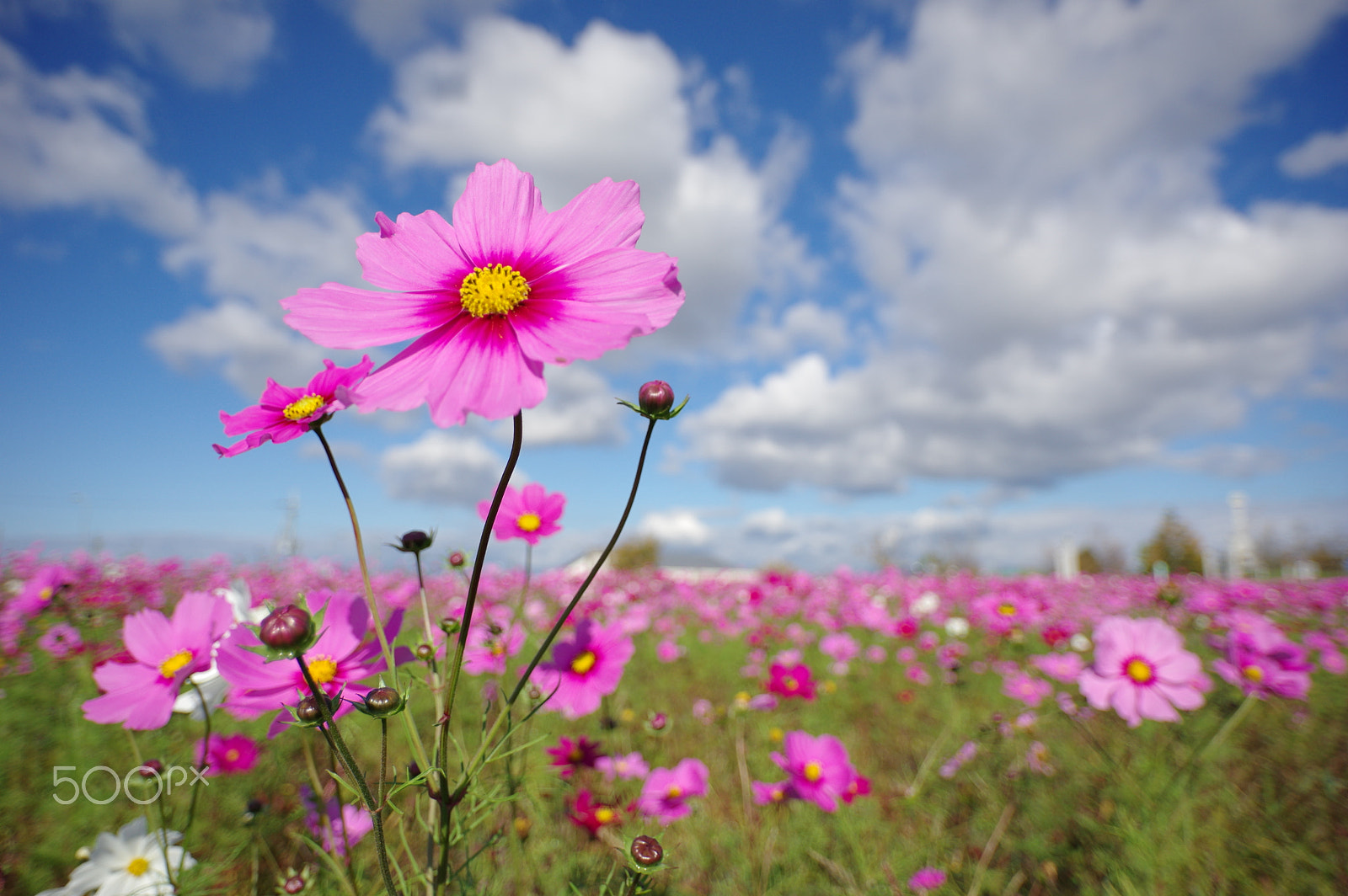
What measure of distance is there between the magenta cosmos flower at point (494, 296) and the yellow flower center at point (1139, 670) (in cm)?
198

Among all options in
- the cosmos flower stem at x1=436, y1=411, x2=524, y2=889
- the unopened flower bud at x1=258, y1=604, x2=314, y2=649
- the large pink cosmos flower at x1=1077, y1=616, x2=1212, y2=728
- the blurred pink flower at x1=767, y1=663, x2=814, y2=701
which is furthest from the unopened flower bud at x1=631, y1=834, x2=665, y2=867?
the large pink cosmos flower at x1=1077, y1=616, x2=1212, y2=728

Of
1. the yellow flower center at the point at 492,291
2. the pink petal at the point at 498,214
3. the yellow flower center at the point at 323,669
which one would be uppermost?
the pink petal at the point at 498,214

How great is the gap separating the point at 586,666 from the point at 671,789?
0.63 metres

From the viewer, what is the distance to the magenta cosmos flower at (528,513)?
4.09 ft

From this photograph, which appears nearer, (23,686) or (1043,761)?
(1043,761)

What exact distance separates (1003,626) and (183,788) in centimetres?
347

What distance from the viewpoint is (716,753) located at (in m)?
2.73

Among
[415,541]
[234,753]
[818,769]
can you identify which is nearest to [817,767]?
[818,769]

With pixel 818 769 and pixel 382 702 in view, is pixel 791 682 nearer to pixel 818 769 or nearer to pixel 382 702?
pixel 818 769

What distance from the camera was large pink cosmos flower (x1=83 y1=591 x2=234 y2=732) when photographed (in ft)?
2.94

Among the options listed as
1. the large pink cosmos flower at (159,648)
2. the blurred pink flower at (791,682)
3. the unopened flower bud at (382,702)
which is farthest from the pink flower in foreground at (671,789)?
the unopened flower bud at (382,702)

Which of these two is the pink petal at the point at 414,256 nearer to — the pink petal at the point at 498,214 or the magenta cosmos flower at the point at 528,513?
the pink petal at the point at 498,214

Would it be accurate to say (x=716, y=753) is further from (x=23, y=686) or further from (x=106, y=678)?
(x=23, y=686)

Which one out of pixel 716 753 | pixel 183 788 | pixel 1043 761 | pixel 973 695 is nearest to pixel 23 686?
pixel 183 788
